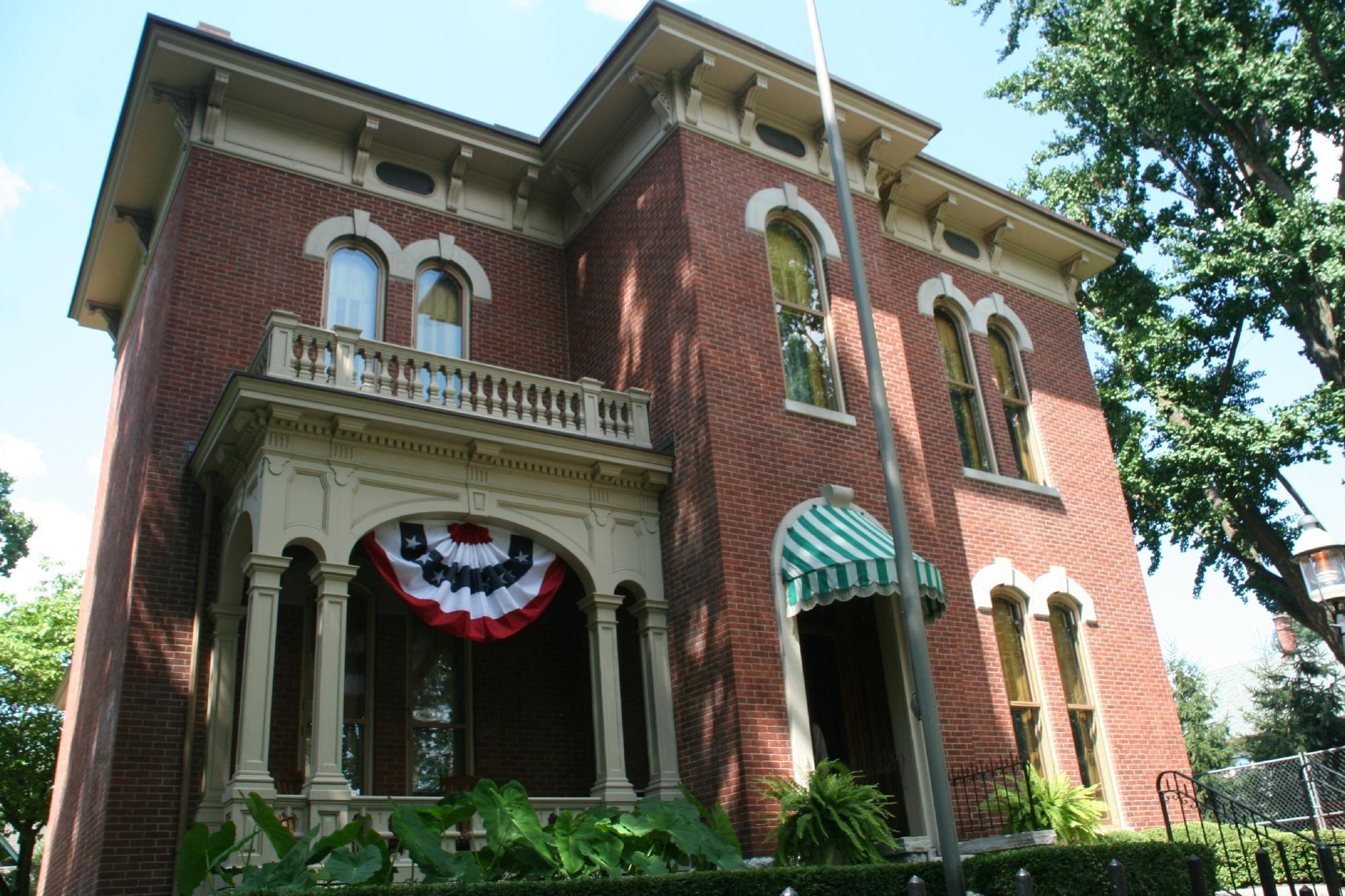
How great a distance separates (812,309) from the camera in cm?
1478

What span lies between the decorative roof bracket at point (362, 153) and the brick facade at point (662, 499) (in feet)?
0.71

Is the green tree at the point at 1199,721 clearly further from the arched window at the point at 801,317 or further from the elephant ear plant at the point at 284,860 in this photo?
the elephant ear plant at the point at 284,860

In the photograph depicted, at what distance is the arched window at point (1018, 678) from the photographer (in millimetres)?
14453

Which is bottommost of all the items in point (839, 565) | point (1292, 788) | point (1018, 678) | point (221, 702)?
point (1292, 788)

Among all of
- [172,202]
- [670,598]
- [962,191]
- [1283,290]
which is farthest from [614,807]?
[1283,290]

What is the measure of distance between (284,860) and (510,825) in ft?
5.58

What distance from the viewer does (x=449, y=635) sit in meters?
13.5

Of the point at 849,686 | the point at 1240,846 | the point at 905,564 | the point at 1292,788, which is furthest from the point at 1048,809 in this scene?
the point at 1292,788

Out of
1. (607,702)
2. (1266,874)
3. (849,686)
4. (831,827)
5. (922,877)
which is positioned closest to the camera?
(1266,874)

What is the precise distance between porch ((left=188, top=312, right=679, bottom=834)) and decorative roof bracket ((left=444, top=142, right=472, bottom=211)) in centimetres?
319

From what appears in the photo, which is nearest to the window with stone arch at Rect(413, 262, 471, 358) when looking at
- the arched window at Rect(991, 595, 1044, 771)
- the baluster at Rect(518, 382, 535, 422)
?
the baluster at Rect(518, 382, 535, 422)

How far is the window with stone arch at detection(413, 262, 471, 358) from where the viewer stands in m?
15.0

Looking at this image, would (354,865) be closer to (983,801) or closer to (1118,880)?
(1118,880)

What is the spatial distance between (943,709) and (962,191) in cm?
835
